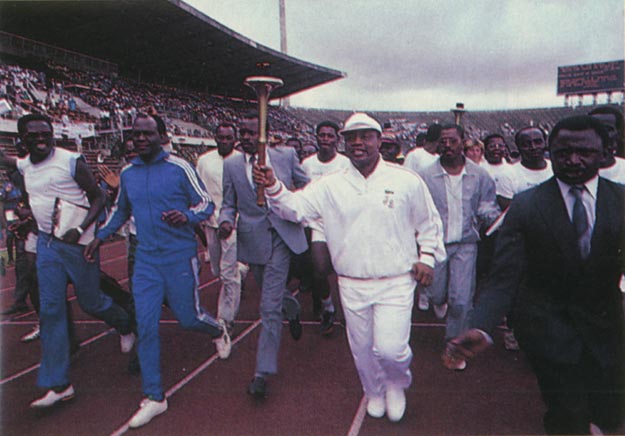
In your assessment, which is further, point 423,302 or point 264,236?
point 423,302

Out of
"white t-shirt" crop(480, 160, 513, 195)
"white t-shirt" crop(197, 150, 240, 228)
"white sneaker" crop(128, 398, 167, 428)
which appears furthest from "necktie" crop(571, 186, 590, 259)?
"white t-shirt" crop(197, 150, 240, 228)

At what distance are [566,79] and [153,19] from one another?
33256 mm

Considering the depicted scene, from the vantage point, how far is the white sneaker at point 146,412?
305cm

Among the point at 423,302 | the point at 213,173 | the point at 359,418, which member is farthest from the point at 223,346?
the point at 423,302

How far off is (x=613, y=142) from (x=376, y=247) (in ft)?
6.63

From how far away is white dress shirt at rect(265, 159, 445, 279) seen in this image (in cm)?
291

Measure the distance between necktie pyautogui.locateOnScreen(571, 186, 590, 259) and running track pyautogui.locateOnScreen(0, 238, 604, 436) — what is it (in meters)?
1.45

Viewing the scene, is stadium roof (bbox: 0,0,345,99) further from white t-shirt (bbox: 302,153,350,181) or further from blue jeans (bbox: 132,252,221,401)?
blue jeans (bbox: 132,252,221,401)

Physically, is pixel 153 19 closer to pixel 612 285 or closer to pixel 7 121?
pixel 7 121

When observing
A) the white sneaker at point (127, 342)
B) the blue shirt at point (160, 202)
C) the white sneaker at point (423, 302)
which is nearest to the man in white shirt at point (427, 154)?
the white sneaker at point (423, 302)

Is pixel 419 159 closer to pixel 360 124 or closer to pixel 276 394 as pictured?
pixel 360 124

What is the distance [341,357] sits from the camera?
4.15 meters

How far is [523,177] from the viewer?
4.40m

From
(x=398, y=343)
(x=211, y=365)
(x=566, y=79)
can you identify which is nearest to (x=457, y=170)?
(x=398, y=343)
